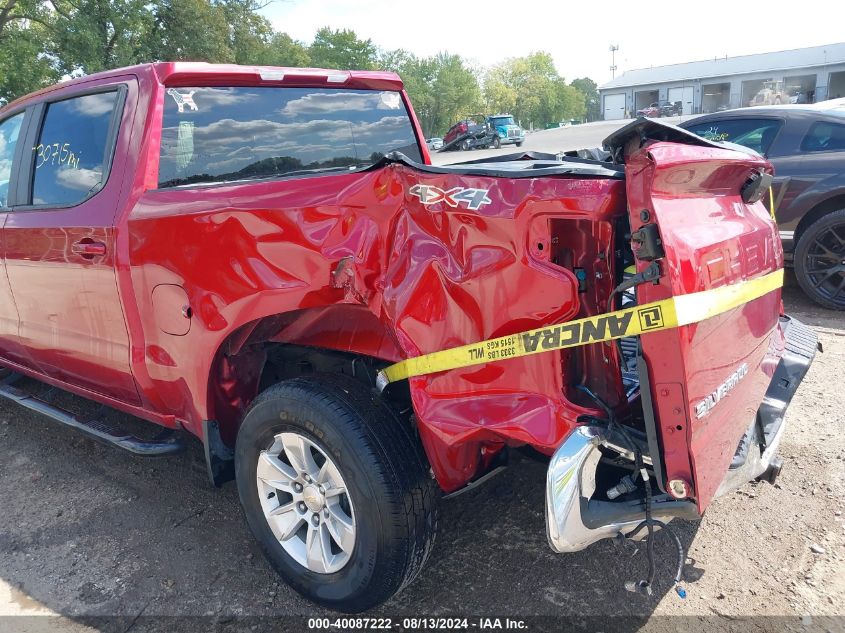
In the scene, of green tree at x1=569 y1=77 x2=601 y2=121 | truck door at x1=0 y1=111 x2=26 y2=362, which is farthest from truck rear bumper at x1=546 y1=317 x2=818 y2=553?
green tree at x1=569 y1=77 x2=601 y2=121

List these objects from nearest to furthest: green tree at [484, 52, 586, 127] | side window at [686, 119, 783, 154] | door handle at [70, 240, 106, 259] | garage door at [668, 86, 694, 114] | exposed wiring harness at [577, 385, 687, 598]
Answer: exposed wiring harness at [577, 385, 687, 598] → door handle at [70, 240, 106, 259] → side window at [686, 119, 783, 154] → garage door at [668, 86, 694, 114] → green tree at [484, 52, 586, 127]

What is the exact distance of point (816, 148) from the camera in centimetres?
600

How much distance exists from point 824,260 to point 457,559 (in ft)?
16.0

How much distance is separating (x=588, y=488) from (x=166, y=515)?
228 centimetres

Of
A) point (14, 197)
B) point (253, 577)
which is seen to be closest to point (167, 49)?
point (14, 197)

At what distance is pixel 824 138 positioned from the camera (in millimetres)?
5988

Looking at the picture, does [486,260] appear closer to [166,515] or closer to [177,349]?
[177,349]

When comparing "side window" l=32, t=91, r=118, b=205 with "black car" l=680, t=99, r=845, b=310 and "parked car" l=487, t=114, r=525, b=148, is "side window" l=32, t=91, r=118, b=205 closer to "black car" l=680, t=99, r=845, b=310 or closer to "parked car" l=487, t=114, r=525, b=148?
"black car" l=680, t=99, r=845, b=310

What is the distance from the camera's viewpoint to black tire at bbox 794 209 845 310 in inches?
227

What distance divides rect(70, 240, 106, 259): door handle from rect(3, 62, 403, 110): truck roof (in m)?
0.81

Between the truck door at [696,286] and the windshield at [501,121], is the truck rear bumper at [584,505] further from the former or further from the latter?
the windshield at [501,121]

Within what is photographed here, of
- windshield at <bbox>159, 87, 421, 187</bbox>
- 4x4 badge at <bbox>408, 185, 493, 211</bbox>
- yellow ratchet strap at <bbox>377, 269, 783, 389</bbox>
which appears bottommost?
yellow ratchet strap at <bbox>377, 269, 783, 389</bbox>

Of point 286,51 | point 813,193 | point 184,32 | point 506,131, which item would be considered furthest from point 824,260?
point 286,51

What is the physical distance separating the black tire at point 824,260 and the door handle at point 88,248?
5742mm
